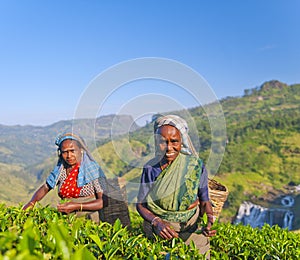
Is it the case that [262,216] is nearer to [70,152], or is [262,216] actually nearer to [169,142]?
[70,152]

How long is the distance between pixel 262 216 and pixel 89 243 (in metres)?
56.7

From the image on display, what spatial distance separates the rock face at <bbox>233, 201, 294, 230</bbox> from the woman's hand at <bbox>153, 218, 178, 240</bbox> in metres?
52.6

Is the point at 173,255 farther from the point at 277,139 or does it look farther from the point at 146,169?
the point at 277,139

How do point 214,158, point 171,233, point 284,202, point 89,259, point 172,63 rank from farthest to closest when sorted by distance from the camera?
point 284,202
point 214,158
point 172,63
point 171,233
point 89,259

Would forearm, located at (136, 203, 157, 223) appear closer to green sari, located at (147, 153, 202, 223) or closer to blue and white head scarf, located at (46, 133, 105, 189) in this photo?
green sari, located at (147, 153, 202, 223)

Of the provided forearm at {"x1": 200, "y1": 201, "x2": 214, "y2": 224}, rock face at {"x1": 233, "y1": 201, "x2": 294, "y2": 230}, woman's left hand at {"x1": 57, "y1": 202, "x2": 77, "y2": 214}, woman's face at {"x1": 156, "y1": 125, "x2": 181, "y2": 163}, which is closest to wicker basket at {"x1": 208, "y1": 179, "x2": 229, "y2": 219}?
forearm at {"x1": 200, "y1": 201, "x2": 214, "y2": 224}

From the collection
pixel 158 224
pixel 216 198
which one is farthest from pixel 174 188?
pixel 216 198

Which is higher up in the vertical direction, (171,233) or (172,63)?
(172,63)

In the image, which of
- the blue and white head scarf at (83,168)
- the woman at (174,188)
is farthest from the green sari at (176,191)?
the blue and white head scarf at (83,168)

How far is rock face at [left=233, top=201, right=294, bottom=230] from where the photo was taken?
53.0 metres

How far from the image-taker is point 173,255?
2.22m

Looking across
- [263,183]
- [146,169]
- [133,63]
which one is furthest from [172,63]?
[263,183]

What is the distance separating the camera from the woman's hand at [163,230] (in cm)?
275

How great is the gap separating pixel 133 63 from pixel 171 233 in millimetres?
1580
